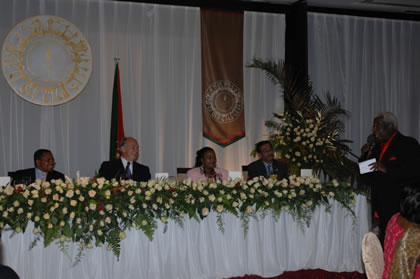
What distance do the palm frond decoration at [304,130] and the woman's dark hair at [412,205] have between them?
4.58 metres

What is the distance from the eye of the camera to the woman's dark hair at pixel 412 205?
2.66 m

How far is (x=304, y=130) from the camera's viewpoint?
25.1 feet

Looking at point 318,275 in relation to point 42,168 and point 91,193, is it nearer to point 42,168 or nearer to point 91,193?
point 91,193

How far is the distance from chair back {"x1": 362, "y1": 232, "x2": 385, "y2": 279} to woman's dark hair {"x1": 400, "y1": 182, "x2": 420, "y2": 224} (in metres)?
0.24

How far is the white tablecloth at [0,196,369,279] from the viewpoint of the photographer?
14.5ft

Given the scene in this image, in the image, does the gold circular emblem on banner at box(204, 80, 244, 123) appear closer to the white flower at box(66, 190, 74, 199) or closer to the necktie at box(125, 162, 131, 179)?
the necktie at box(125, 162, 131, 179)

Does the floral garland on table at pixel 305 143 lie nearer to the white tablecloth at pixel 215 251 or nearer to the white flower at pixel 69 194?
the white tablecloth at pixel 215 251

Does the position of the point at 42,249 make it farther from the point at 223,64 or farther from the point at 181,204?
the point at 223,64

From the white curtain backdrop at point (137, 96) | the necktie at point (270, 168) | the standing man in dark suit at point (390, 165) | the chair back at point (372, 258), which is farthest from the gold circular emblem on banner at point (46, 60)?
the chair back at point (372, 258)

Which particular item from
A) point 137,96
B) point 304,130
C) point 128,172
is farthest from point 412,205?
point 137,96

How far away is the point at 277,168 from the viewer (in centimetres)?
646

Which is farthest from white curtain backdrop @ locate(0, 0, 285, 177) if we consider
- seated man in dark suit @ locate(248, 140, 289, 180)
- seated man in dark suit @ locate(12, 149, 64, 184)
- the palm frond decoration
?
seated man in dark suit @ locate(248, 140, 289, 180)

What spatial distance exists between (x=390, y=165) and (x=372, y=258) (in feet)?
9.35

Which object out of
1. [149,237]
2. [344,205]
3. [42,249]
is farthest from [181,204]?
[344,205]
